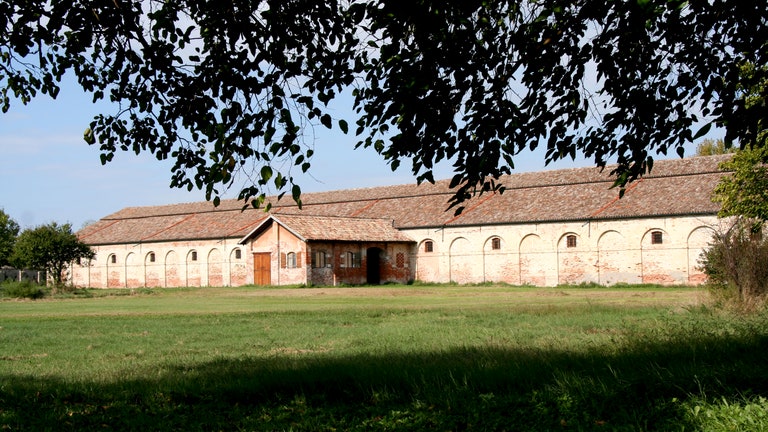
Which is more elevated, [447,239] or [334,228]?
[334,228]

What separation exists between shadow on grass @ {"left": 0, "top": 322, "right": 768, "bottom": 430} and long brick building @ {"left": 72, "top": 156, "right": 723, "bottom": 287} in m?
28.2

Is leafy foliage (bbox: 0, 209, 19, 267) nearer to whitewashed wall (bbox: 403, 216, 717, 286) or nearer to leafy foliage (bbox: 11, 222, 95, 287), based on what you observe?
leafy foliage (bbox: 11, 222, 95, 287)

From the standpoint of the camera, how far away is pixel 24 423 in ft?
22.3

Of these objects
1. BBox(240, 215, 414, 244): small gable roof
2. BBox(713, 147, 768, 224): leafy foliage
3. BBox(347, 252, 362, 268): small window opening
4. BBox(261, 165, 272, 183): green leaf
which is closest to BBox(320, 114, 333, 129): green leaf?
BBox(261, 165, 272, 183): green leaf

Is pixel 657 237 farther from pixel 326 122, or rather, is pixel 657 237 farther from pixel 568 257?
pixel 326 122

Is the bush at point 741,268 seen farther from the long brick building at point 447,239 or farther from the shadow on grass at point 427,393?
the long brick building at point 447,239

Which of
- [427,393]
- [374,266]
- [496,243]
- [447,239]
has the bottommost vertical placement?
[427,393]

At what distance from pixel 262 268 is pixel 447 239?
34.1ft

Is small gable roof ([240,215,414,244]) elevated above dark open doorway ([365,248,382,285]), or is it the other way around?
small gable roof ([240,215,414,244])

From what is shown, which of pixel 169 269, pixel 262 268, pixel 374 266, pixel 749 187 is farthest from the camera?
pixel 169 269

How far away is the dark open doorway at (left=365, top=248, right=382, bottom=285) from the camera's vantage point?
44.8 m

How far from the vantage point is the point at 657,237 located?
119 feet

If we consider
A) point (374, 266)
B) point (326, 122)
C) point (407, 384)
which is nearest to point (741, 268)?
point (407, 384)

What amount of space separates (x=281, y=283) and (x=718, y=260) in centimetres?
2917
